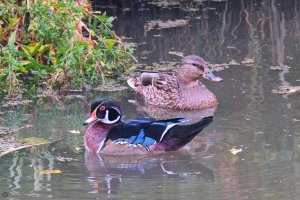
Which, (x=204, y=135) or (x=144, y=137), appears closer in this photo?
(x=144, y=137)

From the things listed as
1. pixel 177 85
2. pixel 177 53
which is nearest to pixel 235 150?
pixel 177 85

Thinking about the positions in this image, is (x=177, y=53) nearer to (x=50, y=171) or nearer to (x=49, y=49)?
(x=49, y=49)

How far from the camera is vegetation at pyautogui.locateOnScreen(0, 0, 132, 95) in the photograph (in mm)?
10570

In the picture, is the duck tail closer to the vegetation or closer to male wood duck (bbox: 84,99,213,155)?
male wood duck (bbox: 84,99,213,155)

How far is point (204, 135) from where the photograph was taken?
9164mm

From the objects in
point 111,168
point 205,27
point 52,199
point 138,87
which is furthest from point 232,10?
point 52,199

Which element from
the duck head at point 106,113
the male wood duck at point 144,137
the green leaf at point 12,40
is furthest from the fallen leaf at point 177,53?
the male wood duck at point 144,137

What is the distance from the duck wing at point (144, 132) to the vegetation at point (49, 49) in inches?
83.3

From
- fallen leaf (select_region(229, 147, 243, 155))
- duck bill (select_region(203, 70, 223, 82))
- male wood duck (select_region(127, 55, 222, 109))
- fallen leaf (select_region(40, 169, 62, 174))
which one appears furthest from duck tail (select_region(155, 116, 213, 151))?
duck bill (select_region(203, 70, 223, 82))

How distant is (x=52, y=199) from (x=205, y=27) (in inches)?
293

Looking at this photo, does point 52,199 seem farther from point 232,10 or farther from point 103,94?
point 232,10

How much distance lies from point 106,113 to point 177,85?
2293mm

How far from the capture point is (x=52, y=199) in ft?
23.7

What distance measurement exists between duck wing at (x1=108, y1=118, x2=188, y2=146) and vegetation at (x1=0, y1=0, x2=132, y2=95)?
2116 mm
